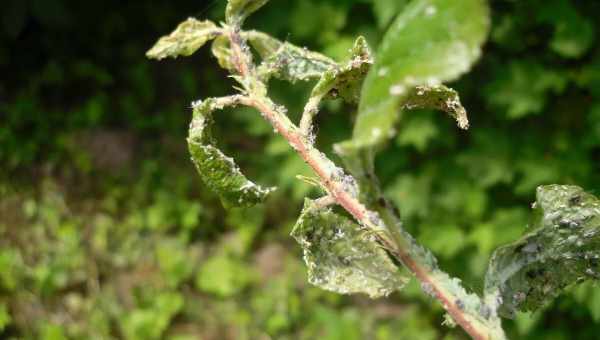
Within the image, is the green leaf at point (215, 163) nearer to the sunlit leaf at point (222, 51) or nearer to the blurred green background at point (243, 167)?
the sunlit leaf at point (222, 51)

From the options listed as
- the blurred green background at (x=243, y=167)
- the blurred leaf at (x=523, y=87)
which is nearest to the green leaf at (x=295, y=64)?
the blurred green background at (x=243, y=167)

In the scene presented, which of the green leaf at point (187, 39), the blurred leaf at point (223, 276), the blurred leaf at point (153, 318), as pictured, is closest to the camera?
the green leaf at point (187, 39)

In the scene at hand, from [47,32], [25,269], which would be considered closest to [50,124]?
[47,32]

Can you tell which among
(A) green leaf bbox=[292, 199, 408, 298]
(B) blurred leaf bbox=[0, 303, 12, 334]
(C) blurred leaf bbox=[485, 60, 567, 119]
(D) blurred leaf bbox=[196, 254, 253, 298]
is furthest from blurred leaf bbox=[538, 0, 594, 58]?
(B) blurred leaf bbox=[0, 303, 12, 334]

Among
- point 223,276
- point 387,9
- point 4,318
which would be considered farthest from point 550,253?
point 223,276

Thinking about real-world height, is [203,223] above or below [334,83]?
below

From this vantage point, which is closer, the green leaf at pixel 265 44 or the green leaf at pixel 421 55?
the green leaf at pixel 421 55

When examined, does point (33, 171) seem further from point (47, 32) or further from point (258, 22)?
point (258, 22)
